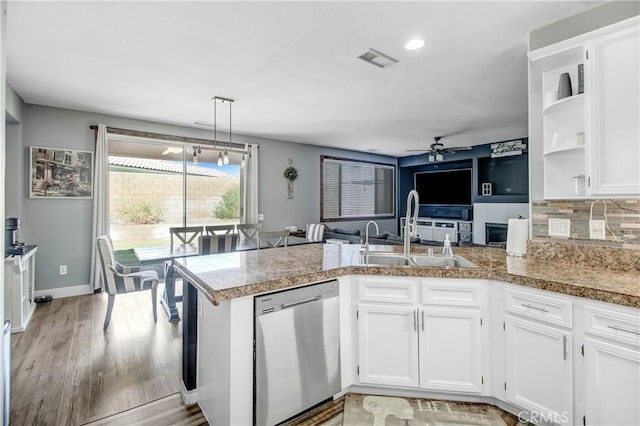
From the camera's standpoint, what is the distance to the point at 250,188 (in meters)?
5.91

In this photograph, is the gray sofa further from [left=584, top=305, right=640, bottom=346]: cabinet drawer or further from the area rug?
[left=584, top=305, right=640, bottom=346]: cabinet drawer

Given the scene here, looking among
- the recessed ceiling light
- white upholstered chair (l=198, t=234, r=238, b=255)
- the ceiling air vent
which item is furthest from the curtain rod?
the recessed ceiling light

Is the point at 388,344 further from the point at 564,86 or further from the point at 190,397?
the point at 564,86

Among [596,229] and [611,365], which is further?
[596,229]

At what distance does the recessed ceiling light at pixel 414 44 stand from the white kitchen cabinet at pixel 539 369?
2.06m

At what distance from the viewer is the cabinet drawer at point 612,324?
56.7 inches

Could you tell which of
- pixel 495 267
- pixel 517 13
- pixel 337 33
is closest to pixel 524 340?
pixel 495 267

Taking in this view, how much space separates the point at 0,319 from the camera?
145 cm

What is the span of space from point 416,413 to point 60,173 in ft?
16.2

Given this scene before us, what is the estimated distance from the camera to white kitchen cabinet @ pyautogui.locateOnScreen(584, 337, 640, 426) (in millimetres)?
1461

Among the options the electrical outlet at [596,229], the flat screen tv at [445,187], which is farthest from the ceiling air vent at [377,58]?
the flat screen tv at [445,187]

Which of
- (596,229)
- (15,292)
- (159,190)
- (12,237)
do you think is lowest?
(15,292)

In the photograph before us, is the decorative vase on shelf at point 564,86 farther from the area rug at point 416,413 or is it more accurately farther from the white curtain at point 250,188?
the white curtain at point 250,188

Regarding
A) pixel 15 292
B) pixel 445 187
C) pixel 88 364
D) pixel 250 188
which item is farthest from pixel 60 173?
pixel 445 187
